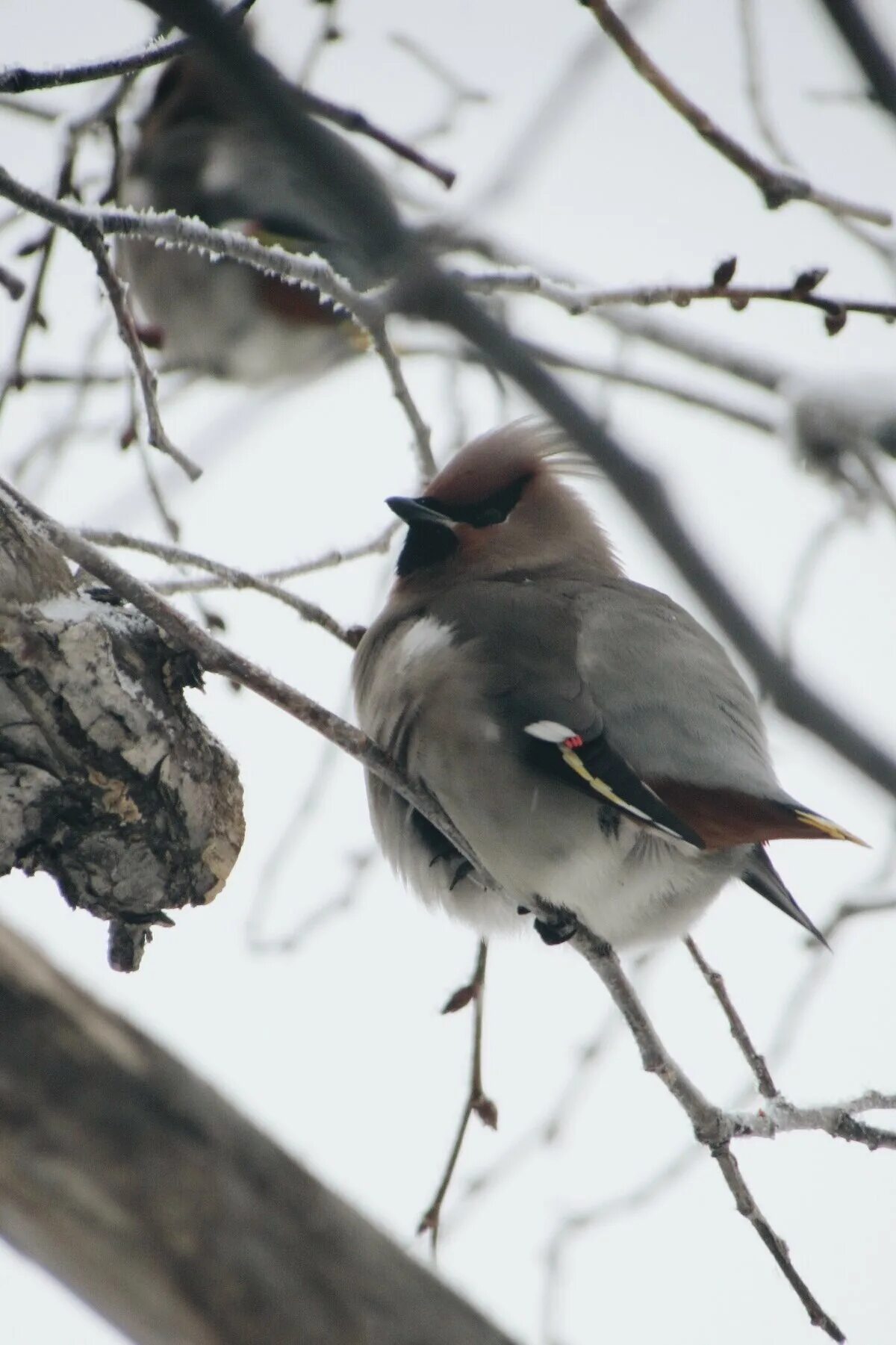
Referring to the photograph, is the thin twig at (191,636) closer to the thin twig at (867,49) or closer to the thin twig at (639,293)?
the thin twig at (639,293)

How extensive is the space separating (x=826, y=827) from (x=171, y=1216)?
1.73 m

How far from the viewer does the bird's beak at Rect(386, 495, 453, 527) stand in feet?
12.4

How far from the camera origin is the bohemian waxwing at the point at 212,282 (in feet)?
16.3

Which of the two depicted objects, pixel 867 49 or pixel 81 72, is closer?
pixel 867 49

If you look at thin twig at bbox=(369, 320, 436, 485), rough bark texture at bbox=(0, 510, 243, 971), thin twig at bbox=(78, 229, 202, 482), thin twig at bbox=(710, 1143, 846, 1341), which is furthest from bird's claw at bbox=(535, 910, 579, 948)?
thin twig at bbox=(78, 229, 202, 482)

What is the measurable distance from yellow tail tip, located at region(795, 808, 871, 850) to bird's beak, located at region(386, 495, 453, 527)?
1.35 metres

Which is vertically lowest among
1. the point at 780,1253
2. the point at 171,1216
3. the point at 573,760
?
the point at 171,1216

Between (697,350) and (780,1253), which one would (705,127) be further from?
(780,1253)

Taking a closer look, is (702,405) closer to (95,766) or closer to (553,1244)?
(95,766)

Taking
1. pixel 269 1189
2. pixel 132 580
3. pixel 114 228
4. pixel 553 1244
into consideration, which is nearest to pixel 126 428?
pixel 114 228

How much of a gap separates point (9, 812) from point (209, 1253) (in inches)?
47.5

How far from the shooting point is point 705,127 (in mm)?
2072

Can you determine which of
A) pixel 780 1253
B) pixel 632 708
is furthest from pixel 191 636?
pixel 780 1253

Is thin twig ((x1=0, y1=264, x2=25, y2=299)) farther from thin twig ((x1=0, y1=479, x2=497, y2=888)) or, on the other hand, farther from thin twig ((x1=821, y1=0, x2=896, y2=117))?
thin twig ((x1=821, y1=0, x2=896, y2=117))
